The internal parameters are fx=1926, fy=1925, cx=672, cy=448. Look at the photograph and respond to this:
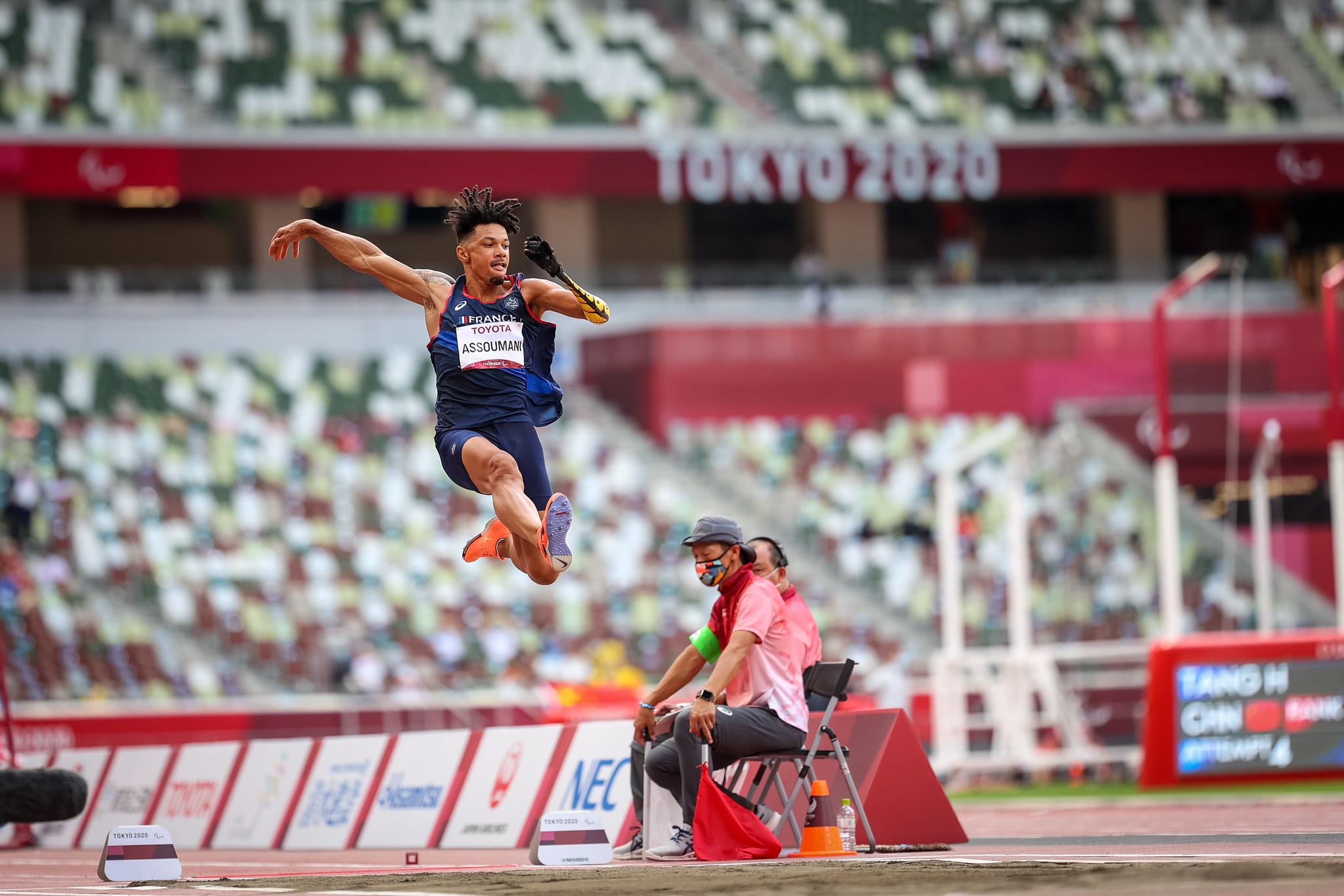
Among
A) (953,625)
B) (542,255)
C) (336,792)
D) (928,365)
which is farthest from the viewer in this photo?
(928,365)

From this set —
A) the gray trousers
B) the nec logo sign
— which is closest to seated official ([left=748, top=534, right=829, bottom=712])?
the gray trousers

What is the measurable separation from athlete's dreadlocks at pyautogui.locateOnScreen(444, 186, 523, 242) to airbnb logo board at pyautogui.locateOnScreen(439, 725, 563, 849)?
3.78 m

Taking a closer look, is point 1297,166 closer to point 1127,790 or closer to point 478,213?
point 1127,790

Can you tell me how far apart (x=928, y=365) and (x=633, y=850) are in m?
19.1

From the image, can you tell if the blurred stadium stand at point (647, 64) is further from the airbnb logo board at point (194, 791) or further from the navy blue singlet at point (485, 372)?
the navy blue singlet at point (485, 372)

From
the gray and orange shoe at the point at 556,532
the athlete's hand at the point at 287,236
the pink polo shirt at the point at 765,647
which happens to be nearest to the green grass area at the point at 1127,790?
the pink polo shirt at the point at 765,647

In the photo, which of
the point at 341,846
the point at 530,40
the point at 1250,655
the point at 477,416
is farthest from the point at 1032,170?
the point at 477,416

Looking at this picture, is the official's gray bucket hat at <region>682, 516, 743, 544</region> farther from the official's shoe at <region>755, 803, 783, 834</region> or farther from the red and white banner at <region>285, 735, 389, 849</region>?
A: the red and white banner at <region>285, 735, 389, 849</region>

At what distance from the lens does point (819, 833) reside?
8.84m

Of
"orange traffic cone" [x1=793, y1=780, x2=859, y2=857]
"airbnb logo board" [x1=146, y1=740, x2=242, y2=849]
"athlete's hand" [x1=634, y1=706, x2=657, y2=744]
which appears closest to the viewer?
"orange traffic cone" [x1=793, y1=780, x2=859, y2=857]

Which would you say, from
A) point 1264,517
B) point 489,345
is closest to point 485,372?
point 489,345

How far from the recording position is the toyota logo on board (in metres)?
12.1

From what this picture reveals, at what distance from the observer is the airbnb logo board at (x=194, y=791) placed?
1409 cm

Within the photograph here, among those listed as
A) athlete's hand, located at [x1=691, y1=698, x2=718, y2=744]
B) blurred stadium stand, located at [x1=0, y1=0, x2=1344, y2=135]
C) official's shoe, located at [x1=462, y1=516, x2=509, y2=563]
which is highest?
blurred stadium stand, located at [x1=0, y1=0, x2=1344, y2=135]
